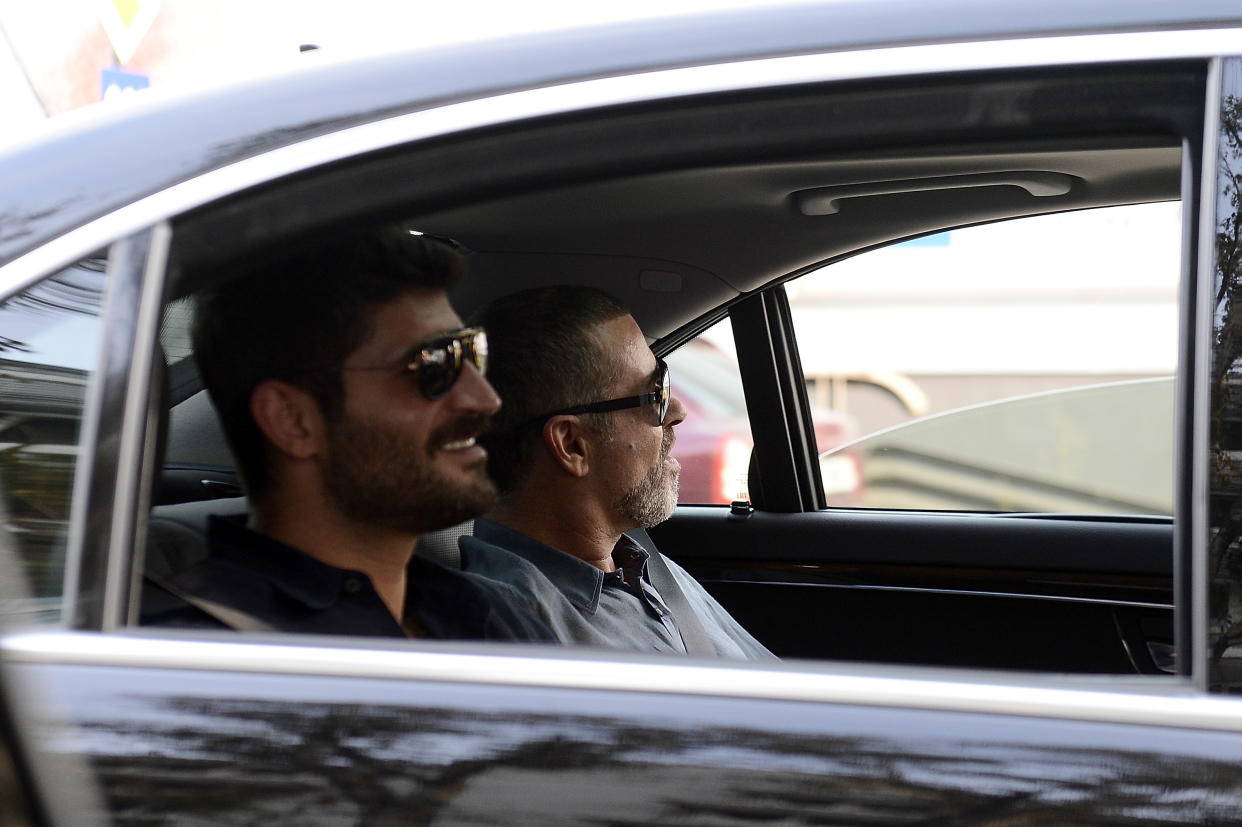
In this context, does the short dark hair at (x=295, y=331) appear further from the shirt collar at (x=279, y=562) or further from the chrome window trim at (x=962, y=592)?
the chrome window trim at (x=962, y=592)

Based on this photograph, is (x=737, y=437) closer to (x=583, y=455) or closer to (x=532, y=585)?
(x=583, y=455)

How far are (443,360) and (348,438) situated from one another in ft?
0.60

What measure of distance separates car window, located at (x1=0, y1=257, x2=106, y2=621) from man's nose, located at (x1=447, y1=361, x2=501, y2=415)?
0.59 metres

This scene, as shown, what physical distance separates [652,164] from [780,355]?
6.91ft

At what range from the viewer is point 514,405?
2359 mm

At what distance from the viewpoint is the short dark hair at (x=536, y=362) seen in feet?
7.68

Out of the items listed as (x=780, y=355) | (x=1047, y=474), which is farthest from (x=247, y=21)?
(x=780, y=355)

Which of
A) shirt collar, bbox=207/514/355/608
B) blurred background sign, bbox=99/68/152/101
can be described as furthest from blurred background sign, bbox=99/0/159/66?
shirt collar, bbox=207/514/355/608

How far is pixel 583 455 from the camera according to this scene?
2383 millimetres

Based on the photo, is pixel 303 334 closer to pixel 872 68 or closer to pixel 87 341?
pixel 87 341

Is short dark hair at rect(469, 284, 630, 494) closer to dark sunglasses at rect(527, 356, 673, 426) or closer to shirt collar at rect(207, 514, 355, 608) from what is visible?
dark sunglasses at rect(527, 356, 673, 426)

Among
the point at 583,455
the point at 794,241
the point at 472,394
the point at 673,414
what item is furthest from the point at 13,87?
the point at 472,394

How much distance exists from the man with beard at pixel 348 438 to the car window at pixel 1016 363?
9.00m

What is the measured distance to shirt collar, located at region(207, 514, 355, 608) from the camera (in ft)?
4.55
